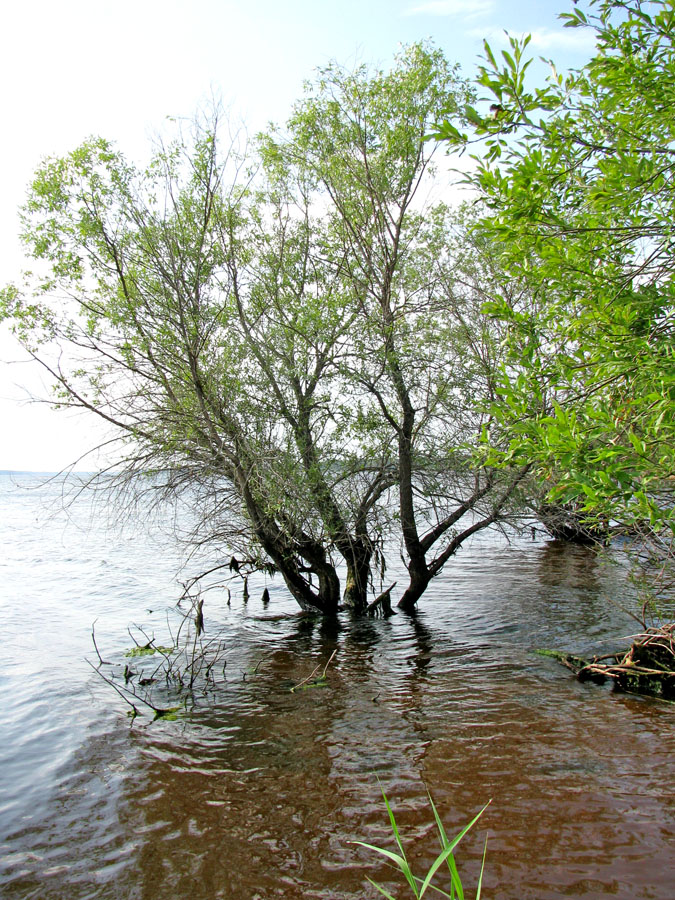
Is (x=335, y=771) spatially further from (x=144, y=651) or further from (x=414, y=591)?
(x=414, y=591)

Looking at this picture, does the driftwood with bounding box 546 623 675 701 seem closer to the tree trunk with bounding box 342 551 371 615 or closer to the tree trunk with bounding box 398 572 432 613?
the tree trunk with bounding box 398 572 432 613

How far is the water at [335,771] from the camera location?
4.52 metres

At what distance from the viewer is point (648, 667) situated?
7711 mm

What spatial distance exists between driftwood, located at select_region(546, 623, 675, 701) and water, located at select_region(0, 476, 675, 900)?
0.29m

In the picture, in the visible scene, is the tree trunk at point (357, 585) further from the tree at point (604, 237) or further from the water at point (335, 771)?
the tree at point (604, 237)

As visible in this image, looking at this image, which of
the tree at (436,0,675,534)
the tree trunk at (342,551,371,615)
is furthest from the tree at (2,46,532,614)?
the tree at (436,0,675,534)

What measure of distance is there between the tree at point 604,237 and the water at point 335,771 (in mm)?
2637

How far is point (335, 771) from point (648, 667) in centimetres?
434

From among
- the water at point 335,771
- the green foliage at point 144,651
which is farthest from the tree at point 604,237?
the green foliage at point 144,651

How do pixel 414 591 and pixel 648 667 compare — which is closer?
pixel 648 667

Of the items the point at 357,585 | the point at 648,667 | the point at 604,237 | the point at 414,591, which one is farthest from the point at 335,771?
the point at 414,591

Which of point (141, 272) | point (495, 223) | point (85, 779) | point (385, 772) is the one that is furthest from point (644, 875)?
point (141, 272)

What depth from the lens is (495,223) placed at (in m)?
4.59

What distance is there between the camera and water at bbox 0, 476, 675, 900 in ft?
14.8
